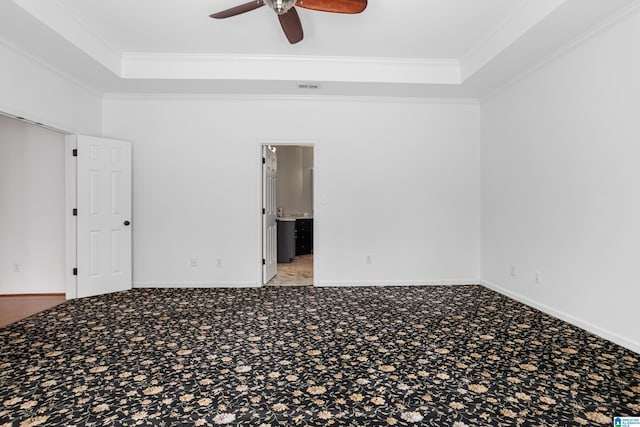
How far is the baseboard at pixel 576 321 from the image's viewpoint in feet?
10.1

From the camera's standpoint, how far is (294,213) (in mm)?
9469

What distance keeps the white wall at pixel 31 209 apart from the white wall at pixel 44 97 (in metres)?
0.52

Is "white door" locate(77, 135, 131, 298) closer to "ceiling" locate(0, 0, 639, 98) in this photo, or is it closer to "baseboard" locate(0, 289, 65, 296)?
"baseboard" locate(0, 289, 65, 296)

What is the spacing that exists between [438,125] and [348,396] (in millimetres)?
4386

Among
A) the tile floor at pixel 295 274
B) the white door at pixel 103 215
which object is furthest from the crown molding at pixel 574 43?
the white door at pixel 103 215

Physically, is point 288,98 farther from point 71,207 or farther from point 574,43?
point 574,43

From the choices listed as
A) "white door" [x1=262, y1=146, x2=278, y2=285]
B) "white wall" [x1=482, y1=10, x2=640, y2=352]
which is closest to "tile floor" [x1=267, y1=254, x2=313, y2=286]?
"white door" [x1=262, y1=146, x2=278, y2=285]

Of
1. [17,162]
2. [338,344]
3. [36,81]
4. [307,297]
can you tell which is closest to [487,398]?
[338,344]

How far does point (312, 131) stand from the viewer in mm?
5461

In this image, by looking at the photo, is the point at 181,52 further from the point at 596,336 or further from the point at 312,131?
the point at 596,336

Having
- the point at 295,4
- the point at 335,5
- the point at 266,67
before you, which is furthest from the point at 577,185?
the point at 266,67

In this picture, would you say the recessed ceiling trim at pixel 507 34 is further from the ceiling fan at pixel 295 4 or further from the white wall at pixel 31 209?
the white wall at pixel 31 209

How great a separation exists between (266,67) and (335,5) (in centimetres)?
208

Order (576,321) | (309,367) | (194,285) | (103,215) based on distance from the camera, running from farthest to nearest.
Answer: (194,285), (103,215), (576,321), (309,367)
